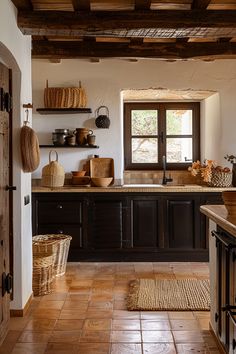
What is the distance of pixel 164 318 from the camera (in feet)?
12.3

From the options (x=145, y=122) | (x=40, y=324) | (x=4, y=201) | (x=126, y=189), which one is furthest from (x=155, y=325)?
(x=145, y=122)

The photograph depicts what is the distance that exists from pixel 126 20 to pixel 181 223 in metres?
2.67

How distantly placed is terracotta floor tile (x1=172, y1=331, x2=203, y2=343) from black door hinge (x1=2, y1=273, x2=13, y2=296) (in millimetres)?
1260

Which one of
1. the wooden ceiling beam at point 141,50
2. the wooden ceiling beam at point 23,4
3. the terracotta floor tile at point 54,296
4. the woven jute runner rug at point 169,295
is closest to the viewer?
the wooden ceiling beam at point 23,4

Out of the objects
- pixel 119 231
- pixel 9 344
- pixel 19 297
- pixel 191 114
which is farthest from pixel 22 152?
pixel 191 114

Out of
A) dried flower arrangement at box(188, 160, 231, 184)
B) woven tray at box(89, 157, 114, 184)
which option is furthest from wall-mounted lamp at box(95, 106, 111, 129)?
dried flower arrangement at box(188, 160, 231, 184)

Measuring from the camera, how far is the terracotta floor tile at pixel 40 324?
11.6ft

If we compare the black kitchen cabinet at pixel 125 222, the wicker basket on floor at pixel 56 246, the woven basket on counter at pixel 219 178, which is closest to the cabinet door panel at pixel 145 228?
the black kitchen cabinet at pixel 125 222

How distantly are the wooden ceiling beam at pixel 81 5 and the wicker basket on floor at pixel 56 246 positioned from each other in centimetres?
230

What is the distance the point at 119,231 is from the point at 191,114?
2165 mm

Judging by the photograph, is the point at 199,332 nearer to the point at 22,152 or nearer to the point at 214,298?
the point at 214,298

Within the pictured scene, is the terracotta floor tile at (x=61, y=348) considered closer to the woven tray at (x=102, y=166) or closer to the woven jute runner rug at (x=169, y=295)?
the woven jute runner rug at (x=169, y=295)

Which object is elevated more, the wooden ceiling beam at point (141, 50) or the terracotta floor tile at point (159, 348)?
the wooden ceiling beam at point (141, 50)

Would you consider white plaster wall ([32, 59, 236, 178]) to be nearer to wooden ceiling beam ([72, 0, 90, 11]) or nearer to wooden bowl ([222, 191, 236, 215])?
wooden ceiling beam ([72, 0, 90, 11])
